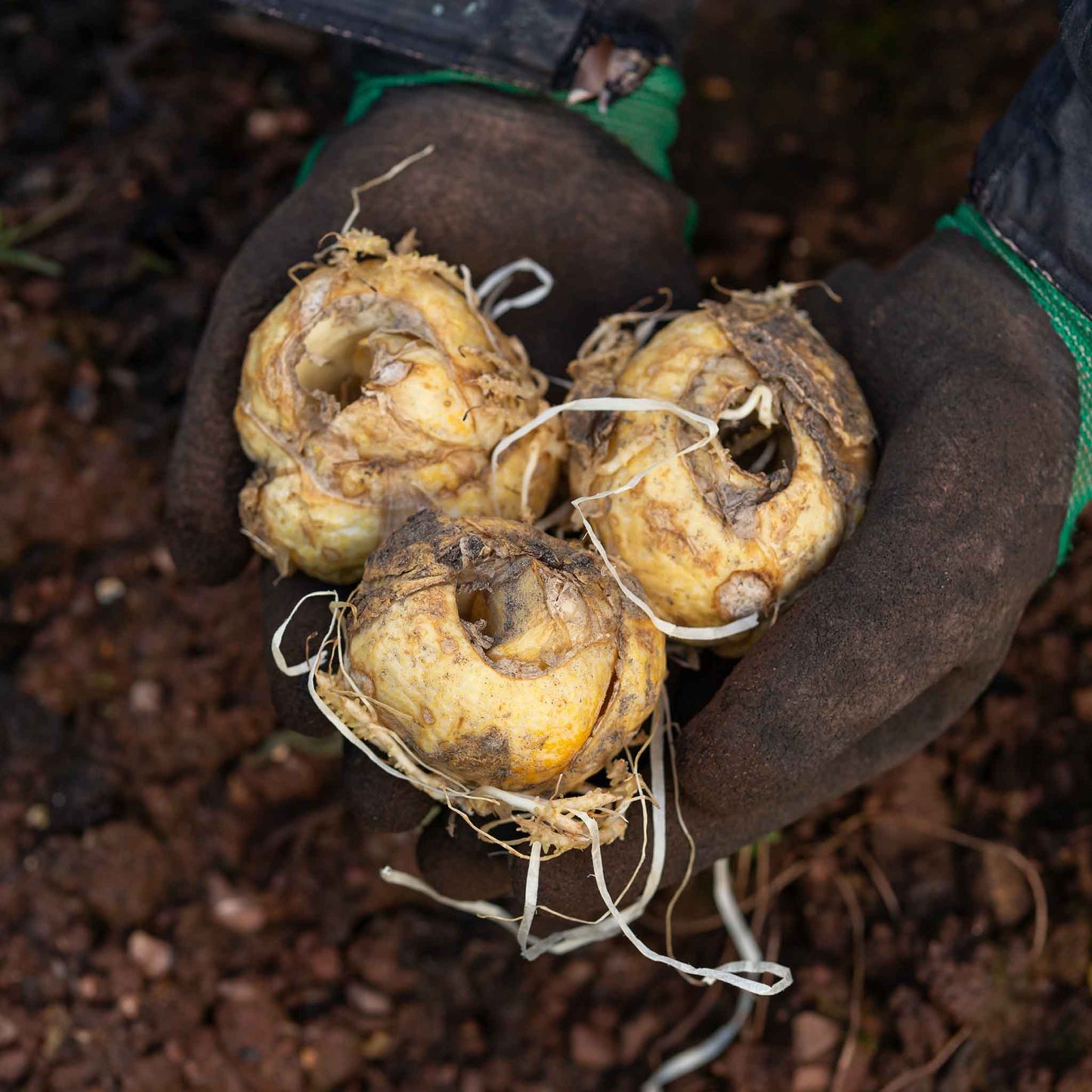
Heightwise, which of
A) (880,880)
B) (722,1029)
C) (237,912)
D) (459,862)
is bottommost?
(237,912)

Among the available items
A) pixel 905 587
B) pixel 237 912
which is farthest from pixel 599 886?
pixel 237 912

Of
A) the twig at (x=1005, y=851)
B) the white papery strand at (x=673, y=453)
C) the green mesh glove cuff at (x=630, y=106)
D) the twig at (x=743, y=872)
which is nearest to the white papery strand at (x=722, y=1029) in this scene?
the twig at (x=743, y=872)

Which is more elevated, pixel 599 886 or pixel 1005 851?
pixel 599 886

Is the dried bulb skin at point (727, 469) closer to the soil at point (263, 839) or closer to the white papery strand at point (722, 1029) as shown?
the white papery strand at point (722, 1029)

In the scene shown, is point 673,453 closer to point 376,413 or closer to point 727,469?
point 727,469

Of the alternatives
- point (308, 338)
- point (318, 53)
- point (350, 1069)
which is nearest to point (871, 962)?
point (350, 1069)

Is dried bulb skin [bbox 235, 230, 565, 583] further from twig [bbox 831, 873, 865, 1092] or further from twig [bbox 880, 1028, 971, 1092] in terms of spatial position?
twig [bbox 880, 1028, 971, 1092]
